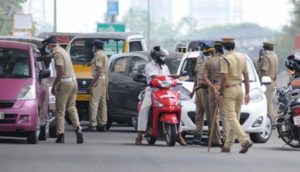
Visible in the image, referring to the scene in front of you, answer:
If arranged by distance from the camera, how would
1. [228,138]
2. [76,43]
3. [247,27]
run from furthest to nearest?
[247,27]
[76,43]
[228,138]

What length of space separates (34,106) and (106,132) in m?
6.75

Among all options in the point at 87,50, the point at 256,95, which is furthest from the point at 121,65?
the point at 256,95

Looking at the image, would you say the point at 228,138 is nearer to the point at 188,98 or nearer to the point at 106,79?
the point at 188,98

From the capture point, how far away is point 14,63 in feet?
78.9

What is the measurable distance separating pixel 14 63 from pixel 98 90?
5843 mm

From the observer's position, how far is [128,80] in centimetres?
3005

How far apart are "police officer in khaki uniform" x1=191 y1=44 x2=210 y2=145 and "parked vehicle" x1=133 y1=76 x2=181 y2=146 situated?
521 mm

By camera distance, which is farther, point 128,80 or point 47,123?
point 128,80

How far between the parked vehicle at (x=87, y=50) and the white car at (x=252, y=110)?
405 centimetres

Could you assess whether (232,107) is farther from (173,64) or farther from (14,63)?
(173,64)

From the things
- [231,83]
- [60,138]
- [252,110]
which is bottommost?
[60,138]

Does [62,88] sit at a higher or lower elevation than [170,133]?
higher

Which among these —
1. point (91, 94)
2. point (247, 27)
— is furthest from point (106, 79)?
point (247, 27)

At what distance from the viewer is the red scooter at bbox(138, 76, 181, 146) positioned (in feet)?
77.4
